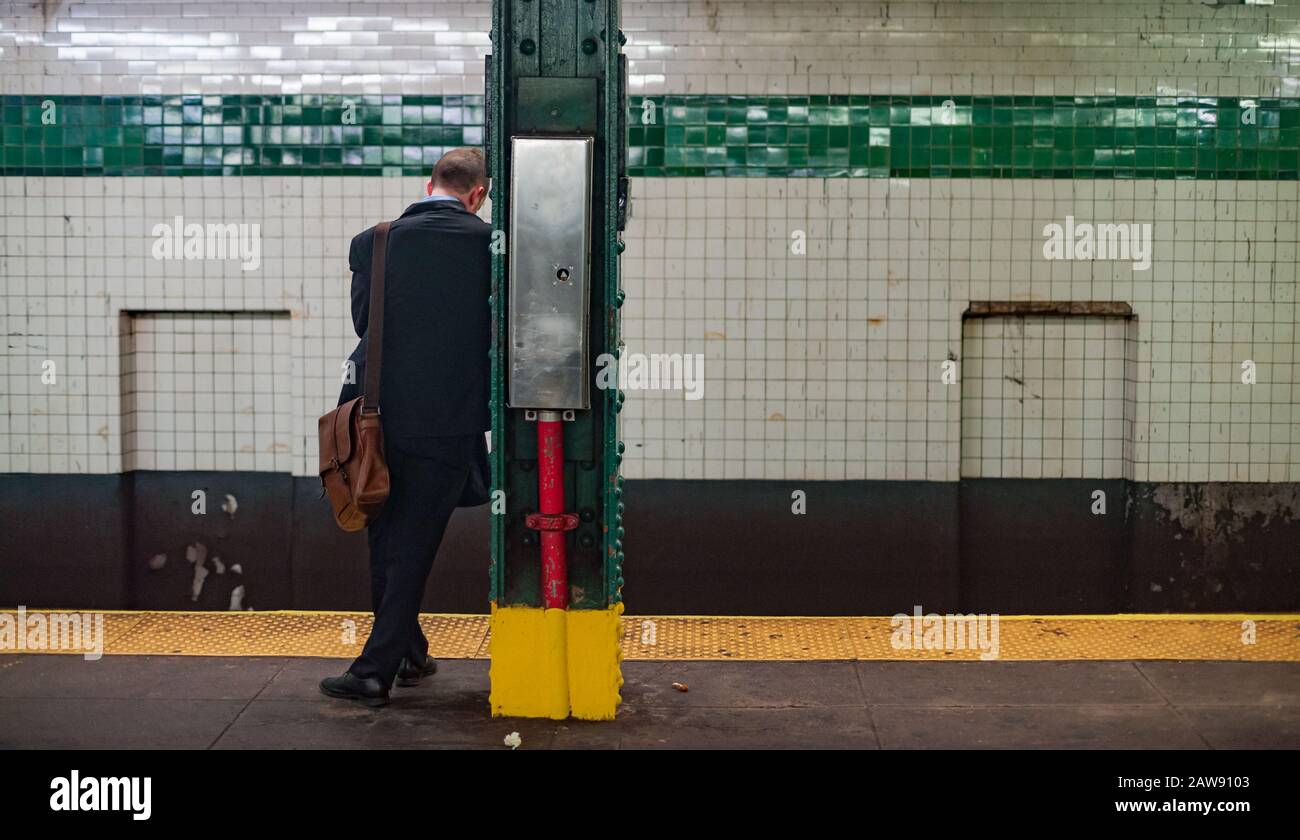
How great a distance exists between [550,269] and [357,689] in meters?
1.76

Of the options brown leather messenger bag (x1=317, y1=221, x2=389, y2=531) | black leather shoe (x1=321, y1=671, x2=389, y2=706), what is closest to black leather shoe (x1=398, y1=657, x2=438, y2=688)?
black leather shoe (x1=321, y1=671, x2=389, y2=706)

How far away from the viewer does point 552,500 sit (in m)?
4.89

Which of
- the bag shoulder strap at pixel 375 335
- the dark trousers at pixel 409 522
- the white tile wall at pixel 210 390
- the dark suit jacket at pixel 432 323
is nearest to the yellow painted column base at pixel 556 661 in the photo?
the dark trousers at pixel 409 522

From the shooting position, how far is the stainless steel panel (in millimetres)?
4734

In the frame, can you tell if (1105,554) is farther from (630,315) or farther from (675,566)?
A: (630,315)

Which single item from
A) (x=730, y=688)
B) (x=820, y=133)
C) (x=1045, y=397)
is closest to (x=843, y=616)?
(x=730, y=688)

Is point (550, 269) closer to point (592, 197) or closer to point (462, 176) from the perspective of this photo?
point (592, 197)

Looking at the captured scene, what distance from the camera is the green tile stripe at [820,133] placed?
6.55 m

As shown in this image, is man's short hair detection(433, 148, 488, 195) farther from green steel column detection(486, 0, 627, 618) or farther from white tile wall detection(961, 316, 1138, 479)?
white tile wall detection(961, 316, 1138, 479)

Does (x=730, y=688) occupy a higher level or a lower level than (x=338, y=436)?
lower

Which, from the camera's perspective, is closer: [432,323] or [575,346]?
[575,346]

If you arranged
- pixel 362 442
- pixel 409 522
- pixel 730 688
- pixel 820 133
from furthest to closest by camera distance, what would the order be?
1. pixel 820 133
2. pixel 730 688
3. pixel 409 522
4. pixel 362 442

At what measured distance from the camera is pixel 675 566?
6.72m
